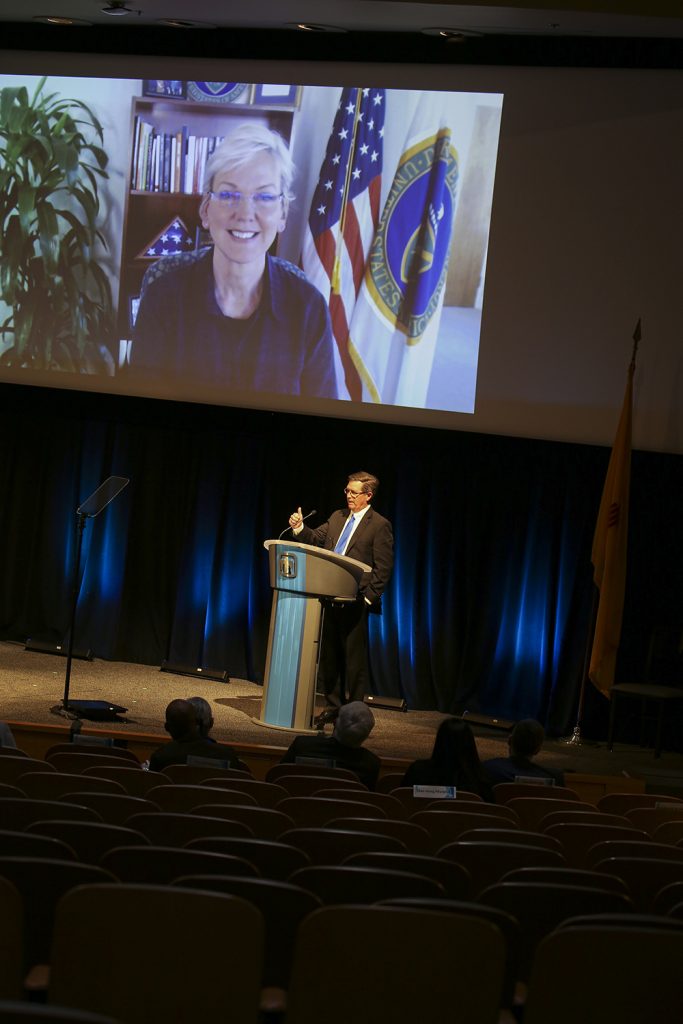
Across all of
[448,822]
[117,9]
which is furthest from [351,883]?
[117,9]

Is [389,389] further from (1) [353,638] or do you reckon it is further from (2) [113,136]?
(2) [113,136]

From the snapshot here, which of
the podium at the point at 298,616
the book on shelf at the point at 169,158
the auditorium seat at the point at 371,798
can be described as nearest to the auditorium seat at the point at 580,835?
the auditorium seat at the point at 371,798

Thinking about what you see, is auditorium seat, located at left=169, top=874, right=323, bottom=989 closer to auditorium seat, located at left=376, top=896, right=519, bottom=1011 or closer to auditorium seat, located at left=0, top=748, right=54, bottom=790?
auditorium seat, located at left=376, top=896, right=519, bottom=1011

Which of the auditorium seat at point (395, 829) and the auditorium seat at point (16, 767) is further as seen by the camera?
the auditorium seat at point (16, 767)

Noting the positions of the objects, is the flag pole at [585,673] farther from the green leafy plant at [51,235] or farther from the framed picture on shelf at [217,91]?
the framed picture on shelf at [217,91]

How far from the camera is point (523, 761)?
6285 millimetres

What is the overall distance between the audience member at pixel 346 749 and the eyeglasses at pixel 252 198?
483 centimetres

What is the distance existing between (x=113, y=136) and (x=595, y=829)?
23.7 ft

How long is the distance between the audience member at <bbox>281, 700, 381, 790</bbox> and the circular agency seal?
400 cm

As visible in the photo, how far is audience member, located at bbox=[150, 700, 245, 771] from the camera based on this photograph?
5633 millimetres

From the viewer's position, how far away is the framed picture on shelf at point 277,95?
9578 mm

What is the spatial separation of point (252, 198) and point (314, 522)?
8.15ft

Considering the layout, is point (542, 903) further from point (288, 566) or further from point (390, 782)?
point (288, 566)

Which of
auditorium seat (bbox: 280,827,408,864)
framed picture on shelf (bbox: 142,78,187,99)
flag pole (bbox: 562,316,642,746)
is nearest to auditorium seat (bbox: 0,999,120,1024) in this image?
auditorium seat (bbox: 280,827,408,864)
